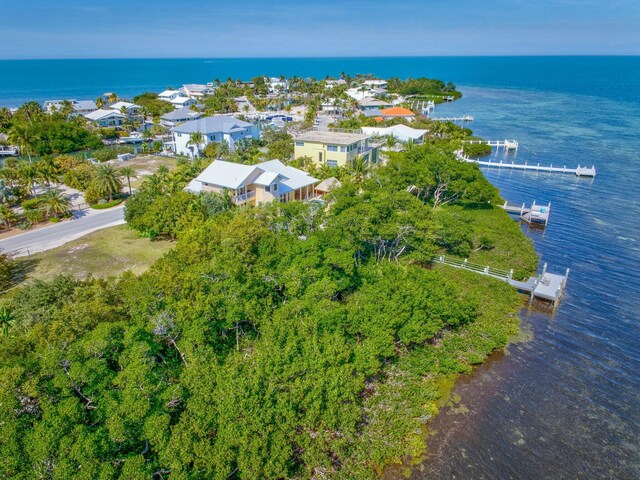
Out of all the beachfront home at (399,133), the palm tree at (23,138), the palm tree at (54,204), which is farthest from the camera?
the beachfront home at (399,133)

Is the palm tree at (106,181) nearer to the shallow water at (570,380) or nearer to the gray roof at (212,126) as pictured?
the gray roof at (212,126)

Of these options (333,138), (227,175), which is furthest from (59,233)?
(333,138)

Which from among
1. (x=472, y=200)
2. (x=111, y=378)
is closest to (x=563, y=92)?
(x=472, y=200)

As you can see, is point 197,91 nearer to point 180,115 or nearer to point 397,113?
point 180,115

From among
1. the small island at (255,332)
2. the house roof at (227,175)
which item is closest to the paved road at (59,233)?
the small island at (255,332)

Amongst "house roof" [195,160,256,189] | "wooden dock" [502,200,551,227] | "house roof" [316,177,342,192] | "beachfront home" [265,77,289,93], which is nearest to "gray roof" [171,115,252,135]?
"house roof" [195,160,256,189]

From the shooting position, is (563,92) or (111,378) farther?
(563,92)

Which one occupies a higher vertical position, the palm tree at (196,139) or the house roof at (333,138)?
the house roof at (333,138)

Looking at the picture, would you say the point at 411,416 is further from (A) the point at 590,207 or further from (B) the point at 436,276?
(A) the point at 590,207
